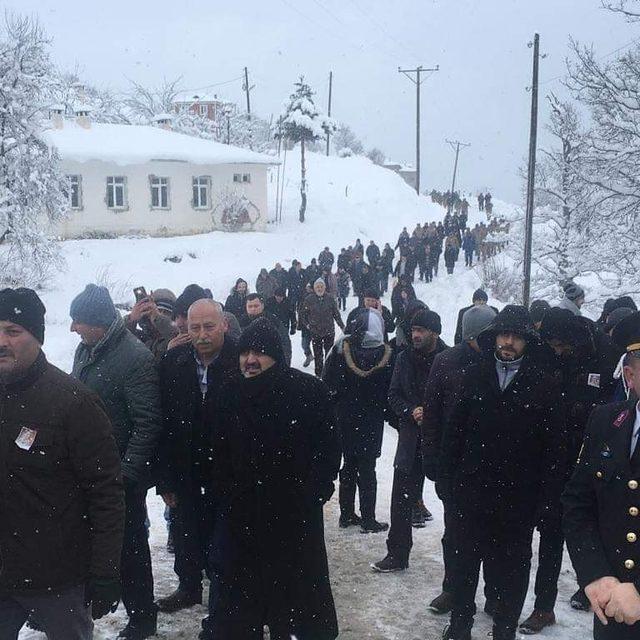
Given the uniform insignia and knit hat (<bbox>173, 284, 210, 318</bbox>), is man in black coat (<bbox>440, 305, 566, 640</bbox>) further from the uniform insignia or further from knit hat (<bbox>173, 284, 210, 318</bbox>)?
knit hat (<bbox>173, 284, 210, 318</bbox>)

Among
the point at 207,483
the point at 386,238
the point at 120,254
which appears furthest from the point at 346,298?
the point at 207,483

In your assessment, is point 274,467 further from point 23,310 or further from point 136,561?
point 23,310

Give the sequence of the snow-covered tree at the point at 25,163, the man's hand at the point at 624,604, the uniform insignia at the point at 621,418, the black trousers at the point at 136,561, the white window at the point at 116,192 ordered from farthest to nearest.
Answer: the white window at the point at 116,192
the snow-covered tree at the point at 25,163
the black trousers at the point at 136,561
the uniform insignia at the point at 621,418
the man's hand at the point at 624,604

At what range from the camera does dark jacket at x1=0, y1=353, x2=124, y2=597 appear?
3246 mm

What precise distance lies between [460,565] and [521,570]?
35 centimetres

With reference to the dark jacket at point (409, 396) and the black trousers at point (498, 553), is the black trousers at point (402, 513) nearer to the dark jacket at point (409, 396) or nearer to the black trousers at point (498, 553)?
the dark jacket at point (409, 396)

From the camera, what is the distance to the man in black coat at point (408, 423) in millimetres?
6004

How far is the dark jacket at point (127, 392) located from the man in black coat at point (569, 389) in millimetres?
2554

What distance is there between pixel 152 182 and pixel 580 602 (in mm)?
36497

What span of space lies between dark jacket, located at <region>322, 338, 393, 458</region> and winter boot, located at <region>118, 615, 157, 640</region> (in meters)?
2.56

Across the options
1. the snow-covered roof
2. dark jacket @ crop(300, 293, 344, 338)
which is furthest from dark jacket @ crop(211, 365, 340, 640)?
the snow-covered roof

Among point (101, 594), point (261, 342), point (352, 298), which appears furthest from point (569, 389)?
point (352, 298)

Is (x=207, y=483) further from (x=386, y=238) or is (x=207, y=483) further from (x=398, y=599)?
(x=386, y=238)

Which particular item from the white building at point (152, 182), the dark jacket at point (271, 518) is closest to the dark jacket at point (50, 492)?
the dark jacket at point (271, 518)
